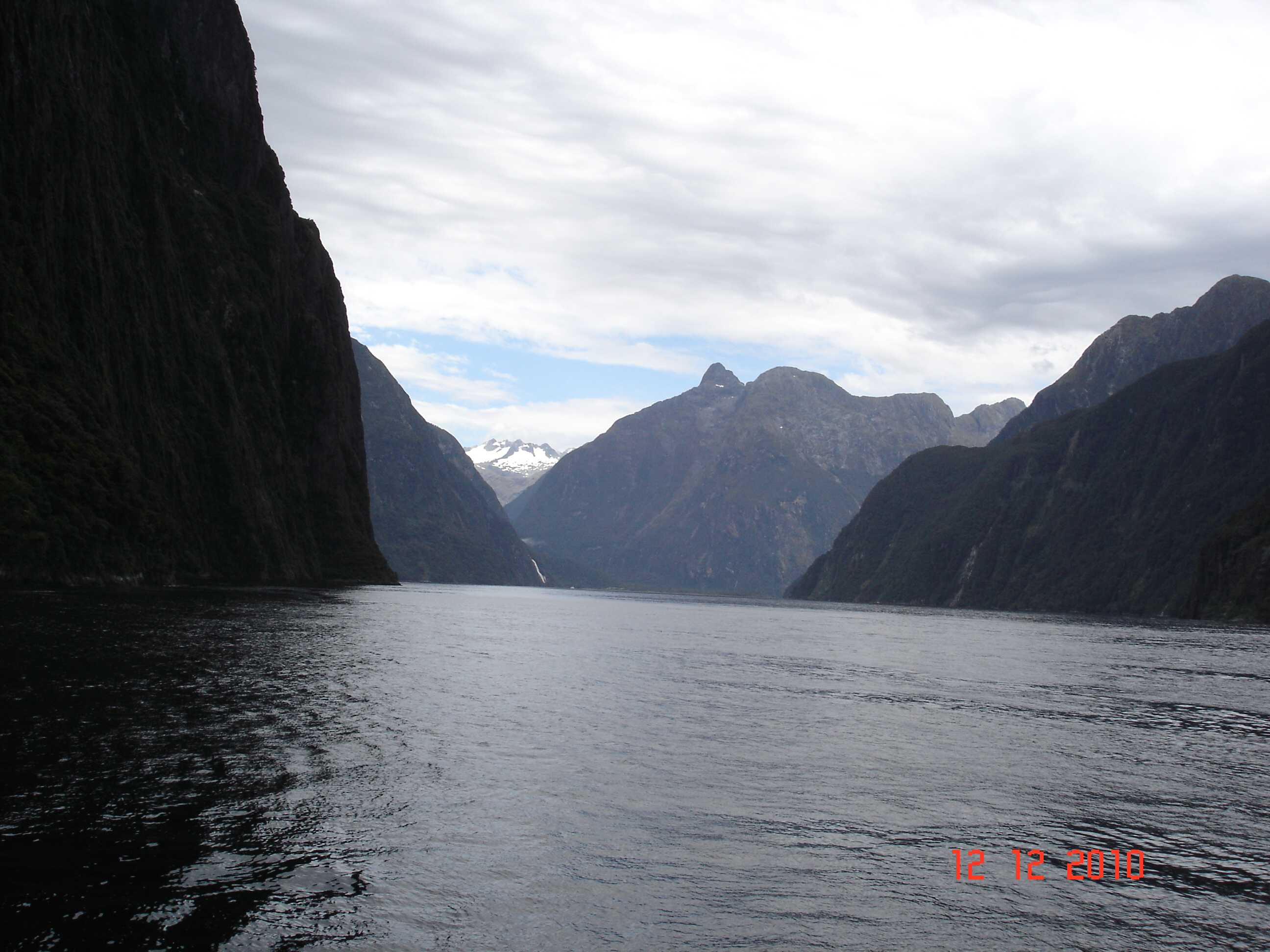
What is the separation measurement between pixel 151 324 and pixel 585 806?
5274 inches

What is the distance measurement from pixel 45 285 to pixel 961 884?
116570 mm

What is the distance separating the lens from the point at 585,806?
26172 mm

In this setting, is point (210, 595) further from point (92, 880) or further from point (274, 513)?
Answer: point (92, 880)

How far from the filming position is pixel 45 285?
109688mm

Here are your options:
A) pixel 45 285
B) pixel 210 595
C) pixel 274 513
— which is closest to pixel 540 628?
pixel 210 595

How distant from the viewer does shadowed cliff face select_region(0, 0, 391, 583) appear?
330 feet
